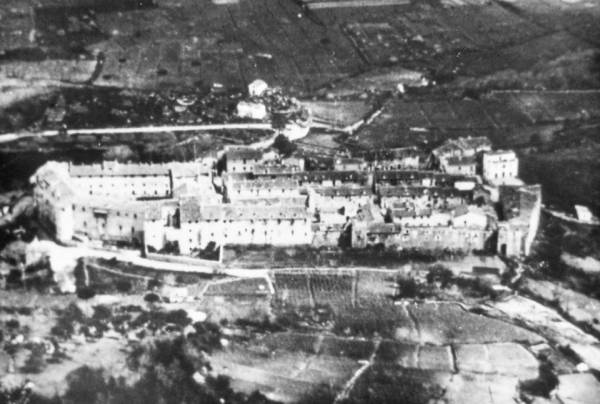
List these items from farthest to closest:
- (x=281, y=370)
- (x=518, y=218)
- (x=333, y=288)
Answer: (x=518, y=218) < (x=333, y=288) < (x=281, y=370)

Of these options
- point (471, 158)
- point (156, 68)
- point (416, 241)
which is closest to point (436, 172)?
point (471, 158)

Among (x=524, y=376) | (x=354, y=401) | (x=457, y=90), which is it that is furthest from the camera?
(x=457, y=90)

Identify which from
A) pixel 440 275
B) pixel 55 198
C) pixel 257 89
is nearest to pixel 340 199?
pixel 440 275

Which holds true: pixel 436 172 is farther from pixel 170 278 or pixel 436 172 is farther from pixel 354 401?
pixel 354 401

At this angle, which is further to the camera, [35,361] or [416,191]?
[416,191]

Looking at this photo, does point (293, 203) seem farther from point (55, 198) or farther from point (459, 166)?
point (55, 198)

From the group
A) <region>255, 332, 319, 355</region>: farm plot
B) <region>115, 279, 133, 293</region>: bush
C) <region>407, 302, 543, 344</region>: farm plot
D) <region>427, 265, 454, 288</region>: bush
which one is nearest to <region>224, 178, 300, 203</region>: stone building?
<region>115, 279, 133, 293</region>: bush

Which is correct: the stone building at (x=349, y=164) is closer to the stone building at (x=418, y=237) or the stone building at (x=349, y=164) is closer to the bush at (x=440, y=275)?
the stone building at (x=418, y=237)
